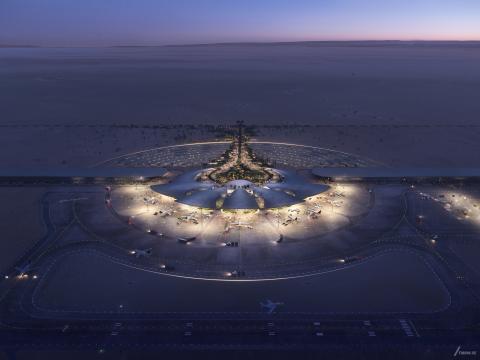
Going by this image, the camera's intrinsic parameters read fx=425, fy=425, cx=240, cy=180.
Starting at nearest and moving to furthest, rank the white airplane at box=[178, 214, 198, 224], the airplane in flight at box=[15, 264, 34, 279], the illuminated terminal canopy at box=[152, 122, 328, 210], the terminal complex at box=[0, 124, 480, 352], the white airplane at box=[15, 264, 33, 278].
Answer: the terminal complex at box=[0, 124, 480, 352]
the airplane in flight at box=[15, 264, 34, 279]
the white airplane at box=[15, 264, 33, 278]
the white airplane at box=[178, 214, 198, 224]
the illuminated terminal canopy at box=[152, 122, 328, 210]

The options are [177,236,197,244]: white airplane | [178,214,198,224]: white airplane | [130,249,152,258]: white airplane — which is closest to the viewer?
[130,249,152,258]: white airplane

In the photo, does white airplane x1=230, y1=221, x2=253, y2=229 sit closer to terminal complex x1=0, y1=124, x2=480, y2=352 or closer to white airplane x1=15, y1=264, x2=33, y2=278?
terminal complex x1=0, y1=124, x2=480, y2=352

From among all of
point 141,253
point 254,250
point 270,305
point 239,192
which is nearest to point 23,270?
point 141,253

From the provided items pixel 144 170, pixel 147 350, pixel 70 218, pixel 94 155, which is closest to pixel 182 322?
pixel 147 350

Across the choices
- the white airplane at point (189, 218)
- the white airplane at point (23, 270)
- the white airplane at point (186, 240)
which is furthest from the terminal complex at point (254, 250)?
the white airplane at point (186, 240)

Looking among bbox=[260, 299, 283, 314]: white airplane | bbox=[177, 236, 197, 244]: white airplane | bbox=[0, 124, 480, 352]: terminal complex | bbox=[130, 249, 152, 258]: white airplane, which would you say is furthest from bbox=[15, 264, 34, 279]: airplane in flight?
bbox=[260, 299, 283, 314]: white airplane

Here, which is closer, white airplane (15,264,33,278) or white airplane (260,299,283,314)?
white airplane (260,299,283,314)

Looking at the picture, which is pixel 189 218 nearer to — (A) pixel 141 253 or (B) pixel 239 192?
(B) pixel 239 192
